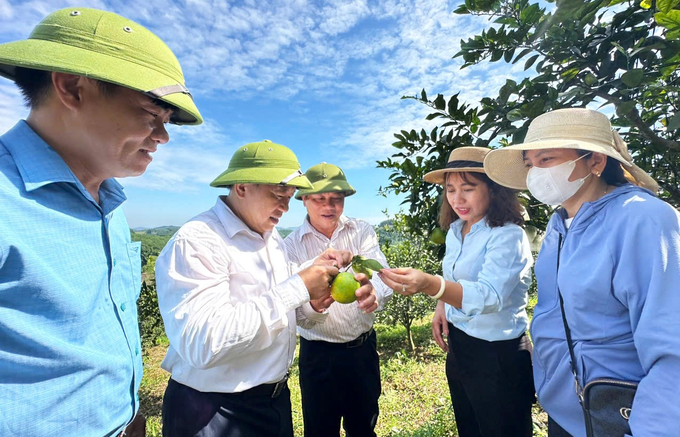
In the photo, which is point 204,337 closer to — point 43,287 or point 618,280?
point 43,287

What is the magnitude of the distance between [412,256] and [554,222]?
5.89 meters

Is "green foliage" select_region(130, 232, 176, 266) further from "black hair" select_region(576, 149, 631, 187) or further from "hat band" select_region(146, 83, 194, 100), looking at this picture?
"black hair" select_region(576, 149, 631, 187)

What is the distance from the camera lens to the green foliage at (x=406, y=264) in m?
7.01

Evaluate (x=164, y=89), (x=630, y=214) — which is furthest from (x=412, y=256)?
(x=164, y=89)

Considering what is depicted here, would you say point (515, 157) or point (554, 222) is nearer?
point (554, 222)

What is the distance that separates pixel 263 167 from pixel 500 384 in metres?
2.01

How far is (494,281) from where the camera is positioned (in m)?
1.96

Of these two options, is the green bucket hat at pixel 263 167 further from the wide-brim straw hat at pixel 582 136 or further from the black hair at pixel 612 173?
the black hair at pixel 612 173

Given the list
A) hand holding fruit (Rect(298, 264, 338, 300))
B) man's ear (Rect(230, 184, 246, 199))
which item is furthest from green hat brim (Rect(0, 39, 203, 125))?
hand holding fruit (Rect(298, 264, 338, 300))

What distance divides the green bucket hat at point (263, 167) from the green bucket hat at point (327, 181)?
657 mm

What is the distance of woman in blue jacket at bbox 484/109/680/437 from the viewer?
1.13m

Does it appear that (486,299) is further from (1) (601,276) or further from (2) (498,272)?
(1) (601,276)

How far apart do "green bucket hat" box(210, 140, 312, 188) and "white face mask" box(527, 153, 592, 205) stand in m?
1.30

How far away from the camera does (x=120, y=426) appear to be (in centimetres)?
128
